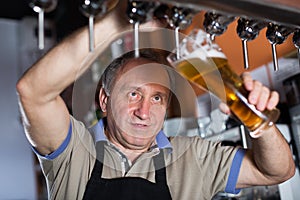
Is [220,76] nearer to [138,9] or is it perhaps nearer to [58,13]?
[138,9]

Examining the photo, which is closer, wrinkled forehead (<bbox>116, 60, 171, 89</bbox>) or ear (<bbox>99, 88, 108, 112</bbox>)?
wrinkled forehead (<bbox>116, 60, 171, 89</bbox>)

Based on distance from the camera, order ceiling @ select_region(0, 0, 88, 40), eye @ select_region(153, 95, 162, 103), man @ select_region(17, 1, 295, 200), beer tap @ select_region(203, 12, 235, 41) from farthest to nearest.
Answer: ceiling @ select_region(0, 0, 88, 40)
eye @ select_region(153, 95, 162, 103)
man @ select_region(17, 1, 295, 200)
beer tap @ select_region(203, 12, 235, 41)

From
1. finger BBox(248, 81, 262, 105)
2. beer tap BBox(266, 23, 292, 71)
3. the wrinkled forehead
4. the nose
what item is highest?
beer tap BBox(266, 23, 292, 71)

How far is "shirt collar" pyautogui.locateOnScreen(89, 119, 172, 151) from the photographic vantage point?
122cm

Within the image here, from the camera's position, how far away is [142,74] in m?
1.18

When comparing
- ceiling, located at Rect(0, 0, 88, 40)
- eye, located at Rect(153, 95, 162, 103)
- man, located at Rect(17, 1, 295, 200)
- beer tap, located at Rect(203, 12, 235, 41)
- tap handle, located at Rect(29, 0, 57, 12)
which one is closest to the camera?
tap handle, located at Rect(29, 0, 57, 12)

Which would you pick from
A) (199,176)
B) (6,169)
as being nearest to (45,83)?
(199,176)

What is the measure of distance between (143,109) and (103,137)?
0.54 ft

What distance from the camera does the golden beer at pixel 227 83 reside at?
71cm

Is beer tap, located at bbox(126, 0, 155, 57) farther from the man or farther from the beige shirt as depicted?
the beige shirt

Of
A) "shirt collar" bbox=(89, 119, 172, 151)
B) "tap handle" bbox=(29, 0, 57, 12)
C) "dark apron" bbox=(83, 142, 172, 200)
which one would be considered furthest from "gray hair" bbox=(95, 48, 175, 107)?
"tap handle" bbox=(29, 0, 57, 12)

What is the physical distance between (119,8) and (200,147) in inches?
28.0

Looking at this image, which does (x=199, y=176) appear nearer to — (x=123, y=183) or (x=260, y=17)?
(x=123, y=183)

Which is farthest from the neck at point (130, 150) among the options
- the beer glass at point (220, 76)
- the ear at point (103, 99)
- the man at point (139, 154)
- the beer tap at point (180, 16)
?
the beer tap at point (180, 16)
